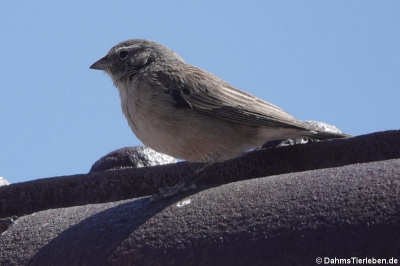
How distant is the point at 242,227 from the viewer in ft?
10.2

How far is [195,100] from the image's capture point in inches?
241

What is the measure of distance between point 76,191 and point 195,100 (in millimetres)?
1806

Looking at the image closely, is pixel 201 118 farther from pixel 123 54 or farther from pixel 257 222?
pixel 257 222

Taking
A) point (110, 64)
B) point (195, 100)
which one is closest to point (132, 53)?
point (110, 64)

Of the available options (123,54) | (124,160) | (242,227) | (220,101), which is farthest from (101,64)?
(242,227)

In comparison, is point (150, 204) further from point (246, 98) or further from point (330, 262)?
point (246, 98)

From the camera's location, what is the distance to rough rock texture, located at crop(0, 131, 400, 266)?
2.86 m

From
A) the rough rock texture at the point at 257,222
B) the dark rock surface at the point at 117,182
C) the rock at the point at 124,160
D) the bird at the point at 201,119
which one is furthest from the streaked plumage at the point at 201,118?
the rough rock texture at the point at 257,222

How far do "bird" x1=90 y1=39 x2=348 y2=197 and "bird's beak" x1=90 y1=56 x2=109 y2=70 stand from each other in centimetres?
76

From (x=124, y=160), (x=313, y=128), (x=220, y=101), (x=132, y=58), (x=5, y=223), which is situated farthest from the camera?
(x=132, y=58)

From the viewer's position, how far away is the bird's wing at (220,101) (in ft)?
19.2

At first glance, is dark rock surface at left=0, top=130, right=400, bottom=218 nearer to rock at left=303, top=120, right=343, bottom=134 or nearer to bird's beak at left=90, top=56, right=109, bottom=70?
rock at left=303, top=120, right=343, bottom=134

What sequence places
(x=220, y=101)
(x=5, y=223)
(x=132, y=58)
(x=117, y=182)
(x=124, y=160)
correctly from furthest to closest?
(x=132, y=58) < (x=220, y=101) < (x=124, y=160) < (x=117, y=182) < (x=5, y=223)

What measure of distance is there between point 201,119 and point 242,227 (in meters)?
2.89
